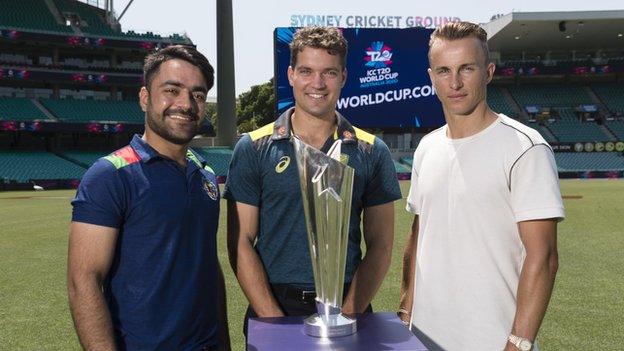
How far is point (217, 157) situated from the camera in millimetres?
41781

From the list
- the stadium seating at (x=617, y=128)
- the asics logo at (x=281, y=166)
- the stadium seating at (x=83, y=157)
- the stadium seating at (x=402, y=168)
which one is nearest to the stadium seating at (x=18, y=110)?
the stadium seating at (x=83, y=157)

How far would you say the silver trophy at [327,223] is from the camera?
2.02 m

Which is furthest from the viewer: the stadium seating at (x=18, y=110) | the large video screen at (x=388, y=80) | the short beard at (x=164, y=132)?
the stadium seating at (x=18, y=110)

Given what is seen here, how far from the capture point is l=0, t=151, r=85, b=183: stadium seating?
3488 centimetres

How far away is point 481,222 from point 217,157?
4024 cm

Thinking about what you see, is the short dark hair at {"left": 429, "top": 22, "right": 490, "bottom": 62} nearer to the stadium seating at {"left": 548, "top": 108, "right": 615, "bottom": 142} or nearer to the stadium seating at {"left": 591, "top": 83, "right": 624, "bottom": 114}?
the stadium seating at {"left": 548, "top": 108, "right": 615, "bottom": 142}

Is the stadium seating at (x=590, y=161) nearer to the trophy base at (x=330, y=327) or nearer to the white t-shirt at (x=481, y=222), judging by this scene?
the white t-shirt at (x=481, y=222)

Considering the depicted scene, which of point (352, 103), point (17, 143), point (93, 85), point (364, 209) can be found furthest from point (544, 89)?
point (364, 209)

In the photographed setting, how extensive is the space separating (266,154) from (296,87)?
1.09ft

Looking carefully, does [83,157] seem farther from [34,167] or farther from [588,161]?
[588,161]

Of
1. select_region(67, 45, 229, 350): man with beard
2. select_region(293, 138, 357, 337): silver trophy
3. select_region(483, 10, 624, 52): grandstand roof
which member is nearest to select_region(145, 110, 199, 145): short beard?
select_region(67, 45, 229, 350): man with beard

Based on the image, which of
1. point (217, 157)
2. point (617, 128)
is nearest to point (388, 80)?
point (217, 157)

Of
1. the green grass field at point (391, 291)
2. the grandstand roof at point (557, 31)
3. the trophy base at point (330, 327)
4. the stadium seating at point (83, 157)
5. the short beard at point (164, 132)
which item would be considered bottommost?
the green grass field at point (391, 291)

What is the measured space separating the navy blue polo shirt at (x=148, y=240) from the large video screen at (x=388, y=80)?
70.9ft
